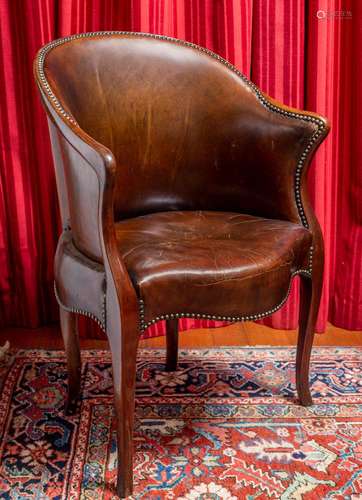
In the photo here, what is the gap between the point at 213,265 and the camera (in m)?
1.39

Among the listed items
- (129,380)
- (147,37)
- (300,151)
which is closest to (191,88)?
(147,37)

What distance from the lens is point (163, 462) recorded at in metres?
1.55

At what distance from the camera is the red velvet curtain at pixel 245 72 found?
78.1 inches

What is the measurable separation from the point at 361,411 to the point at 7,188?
1.30 metres

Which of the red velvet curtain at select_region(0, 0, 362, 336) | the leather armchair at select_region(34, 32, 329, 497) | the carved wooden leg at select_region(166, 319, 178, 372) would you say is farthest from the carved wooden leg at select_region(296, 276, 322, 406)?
the red velvet curtain at select_region(0, 0, 362, 336)

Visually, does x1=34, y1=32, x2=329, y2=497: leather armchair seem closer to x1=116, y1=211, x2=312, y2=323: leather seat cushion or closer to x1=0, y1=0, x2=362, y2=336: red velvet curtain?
x1=116, y1=211, x2=312, y2=323: leather seat cushion

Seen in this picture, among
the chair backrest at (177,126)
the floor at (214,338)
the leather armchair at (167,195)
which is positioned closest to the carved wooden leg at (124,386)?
the leather armchair at (167,195)

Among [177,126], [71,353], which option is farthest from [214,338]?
[177,126]

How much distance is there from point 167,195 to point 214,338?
0.59m

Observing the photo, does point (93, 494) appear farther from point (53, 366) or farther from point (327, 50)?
point (327, 50)

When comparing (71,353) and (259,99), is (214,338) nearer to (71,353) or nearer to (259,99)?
(71,353)

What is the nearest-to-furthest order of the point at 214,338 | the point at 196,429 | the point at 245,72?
1. the point at 196,429
2. the point at 245,72
3. the point at 214,338

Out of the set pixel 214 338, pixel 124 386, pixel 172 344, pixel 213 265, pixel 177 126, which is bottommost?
pixel 214 338

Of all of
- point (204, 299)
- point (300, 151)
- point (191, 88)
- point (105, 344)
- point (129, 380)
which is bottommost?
point (105, 344)
